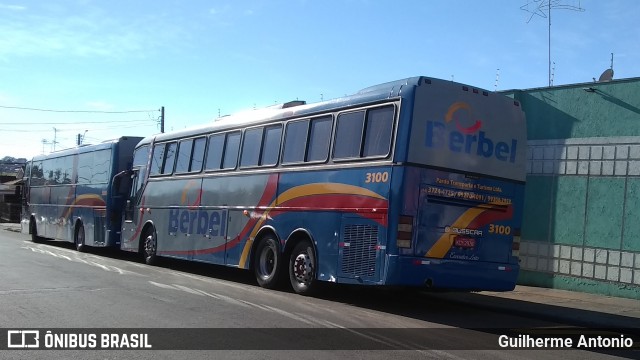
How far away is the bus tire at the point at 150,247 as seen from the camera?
16.9 metres

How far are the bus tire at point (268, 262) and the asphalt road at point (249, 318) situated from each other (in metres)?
0.25

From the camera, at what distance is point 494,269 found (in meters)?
10.1

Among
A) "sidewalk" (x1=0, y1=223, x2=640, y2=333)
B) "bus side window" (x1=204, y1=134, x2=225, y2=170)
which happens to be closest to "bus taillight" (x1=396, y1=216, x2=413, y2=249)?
"sidewalk" (x1=0, y1=223, x2=640, y2=333)

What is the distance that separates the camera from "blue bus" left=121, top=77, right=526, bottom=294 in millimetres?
9250

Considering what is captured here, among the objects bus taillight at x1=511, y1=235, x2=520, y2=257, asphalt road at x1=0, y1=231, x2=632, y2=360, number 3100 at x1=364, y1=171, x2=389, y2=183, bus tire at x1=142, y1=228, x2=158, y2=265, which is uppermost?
number 3100 at x1=364, y1=171, x2=389, y2=183

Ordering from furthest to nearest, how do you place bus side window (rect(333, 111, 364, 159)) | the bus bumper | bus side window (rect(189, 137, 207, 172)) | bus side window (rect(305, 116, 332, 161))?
1. bus side window (rect(189, 137, 207, 172))
2. bus side window (rect(305, 116, 332, 161))
3. bus side window (rect(333, 111, 364, 159))
4. the bus bumper

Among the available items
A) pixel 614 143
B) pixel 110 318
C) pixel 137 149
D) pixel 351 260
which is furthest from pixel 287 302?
pixel 137 149

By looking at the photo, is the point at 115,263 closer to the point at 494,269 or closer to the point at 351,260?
the point at 351,260

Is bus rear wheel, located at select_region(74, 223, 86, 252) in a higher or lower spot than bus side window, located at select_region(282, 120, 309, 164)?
lower

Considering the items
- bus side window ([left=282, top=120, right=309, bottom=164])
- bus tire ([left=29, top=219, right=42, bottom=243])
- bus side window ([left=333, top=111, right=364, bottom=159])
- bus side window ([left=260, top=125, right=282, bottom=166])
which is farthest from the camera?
bus tire ([left=29, top=219, right=42, bottom=243])

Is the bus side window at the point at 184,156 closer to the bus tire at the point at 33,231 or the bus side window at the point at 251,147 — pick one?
the bus side window at the point at 251,147

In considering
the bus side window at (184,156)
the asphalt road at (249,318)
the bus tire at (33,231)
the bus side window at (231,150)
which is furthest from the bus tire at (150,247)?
the bus tire at (33,231)

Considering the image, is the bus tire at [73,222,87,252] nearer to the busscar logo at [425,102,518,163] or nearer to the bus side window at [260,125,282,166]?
the bus side window at [260,125,282,166]

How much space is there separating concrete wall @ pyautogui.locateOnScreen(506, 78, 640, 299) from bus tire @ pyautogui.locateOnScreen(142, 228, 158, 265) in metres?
9.78
